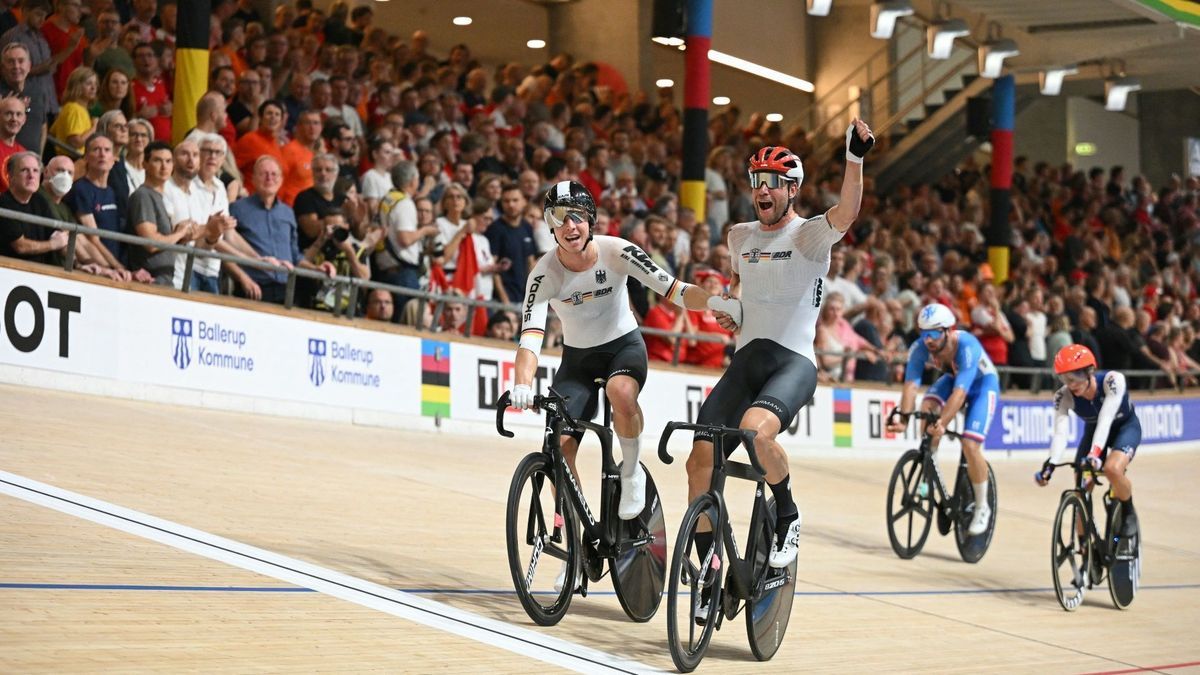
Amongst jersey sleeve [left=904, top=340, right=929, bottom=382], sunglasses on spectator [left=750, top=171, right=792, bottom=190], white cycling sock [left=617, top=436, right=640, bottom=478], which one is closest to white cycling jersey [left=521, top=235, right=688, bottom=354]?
white cycling sock [left=617, top=436, right=640, bottom=478]

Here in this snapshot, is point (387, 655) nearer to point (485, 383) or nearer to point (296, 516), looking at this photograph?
point (296, 516)

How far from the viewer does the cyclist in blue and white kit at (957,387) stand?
8859 mm

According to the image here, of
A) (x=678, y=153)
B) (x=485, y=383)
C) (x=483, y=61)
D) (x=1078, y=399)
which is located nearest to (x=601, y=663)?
(x=1078, y=399)

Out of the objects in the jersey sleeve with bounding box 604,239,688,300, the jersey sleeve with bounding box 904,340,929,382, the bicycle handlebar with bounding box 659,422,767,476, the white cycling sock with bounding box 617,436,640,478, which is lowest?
the white cycling sock with bounding box 617,436,640,478

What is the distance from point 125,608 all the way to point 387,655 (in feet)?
2.75

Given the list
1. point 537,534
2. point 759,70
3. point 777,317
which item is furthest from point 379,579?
point 759,70

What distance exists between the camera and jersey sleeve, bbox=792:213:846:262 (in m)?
5.04

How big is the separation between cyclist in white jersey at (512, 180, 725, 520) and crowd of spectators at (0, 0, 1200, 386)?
14.1 feet

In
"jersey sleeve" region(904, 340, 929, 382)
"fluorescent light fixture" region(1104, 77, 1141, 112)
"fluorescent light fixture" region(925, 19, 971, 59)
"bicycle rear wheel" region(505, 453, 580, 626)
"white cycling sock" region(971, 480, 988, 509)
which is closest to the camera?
"bicycle rear wheel" region(505, 453, 580, 626)

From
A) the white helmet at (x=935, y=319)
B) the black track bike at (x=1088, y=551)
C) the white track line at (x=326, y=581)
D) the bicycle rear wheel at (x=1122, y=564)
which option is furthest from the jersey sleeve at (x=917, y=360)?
the white track line at (x=326, y=581)

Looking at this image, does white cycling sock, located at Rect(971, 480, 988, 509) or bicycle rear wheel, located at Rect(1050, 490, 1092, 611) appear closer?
bicycle rear wheel, located at Rect(1050, 490, 1092, 611)

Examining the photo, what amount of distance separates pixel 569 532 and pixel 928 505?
4.54 meters

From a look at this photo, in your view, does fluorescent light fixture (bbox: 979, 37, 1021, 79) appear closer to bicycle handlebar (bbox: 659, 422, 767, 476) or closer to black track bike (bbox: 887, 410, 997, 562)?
black track bike (bbox: 887, 410, 997, 562)

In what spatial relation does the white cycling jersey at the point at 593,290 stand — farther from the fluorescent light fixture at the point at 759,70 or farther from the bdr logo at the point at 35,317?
the fluorescent light fixture at the point at 759,70
